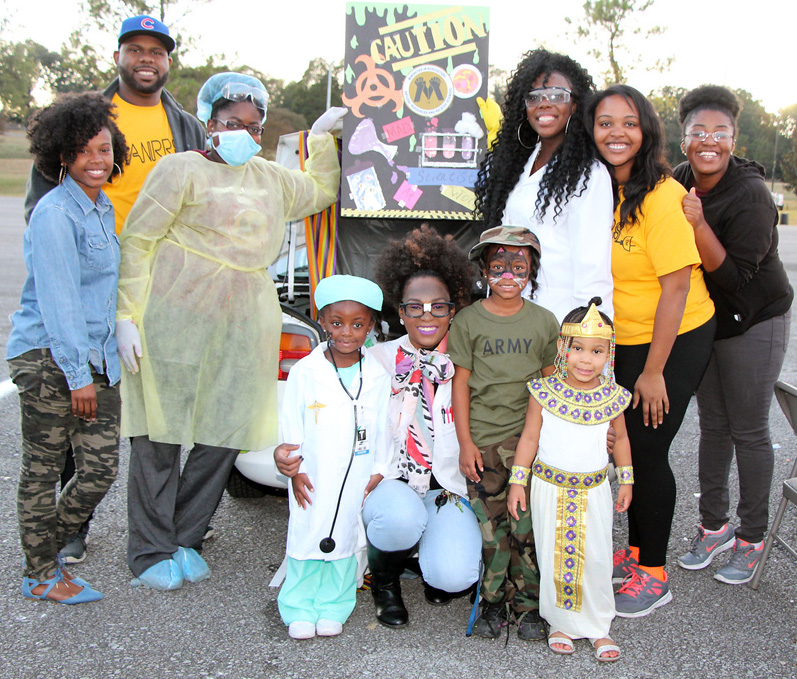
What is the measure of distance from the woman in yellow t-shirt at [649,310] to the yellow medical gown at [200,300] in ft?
4.76

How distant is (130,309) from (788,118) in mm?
48347

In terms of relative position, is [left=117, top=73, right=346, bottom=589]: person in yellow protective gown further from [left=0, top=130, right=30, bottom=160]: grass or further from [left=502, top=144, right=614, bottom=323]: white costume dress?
[left=0, top=130, right=30, bottom=160]: grass

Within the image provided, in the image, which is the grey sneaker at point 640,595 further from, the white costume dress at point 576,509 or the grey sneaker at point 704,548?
the grey sneaker at point 704,548

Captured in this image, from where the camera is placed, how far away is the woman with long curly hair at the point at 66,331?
2.64 metres

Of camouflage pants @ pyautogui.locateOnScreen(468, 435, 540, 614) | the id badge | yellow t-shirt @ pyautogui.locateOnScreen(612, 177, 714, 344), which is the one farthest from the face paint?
the id badge

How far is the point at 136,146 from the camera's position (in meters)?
3.21

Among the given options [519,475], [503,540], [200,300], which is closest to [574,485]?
[519,475]

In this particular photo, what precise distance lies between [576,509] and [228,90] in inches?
85.3

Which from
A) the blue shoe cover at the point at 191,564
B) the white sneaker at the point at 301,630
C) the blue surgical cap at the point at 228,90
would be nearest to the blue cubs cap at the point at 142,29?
the blue surgical cap at the point at 228,90

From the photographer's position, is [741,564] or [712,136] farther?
[741,564]

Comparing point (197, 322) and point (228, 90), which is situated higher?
point (228, 90)

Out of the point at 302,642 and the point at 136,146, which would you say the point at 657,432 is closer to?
the point at 302,642

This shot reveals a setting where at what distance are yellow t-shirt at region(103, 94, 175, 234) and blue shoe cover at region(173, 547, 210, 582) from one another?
143cm

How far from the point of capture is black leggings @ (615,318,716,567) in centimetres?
282
